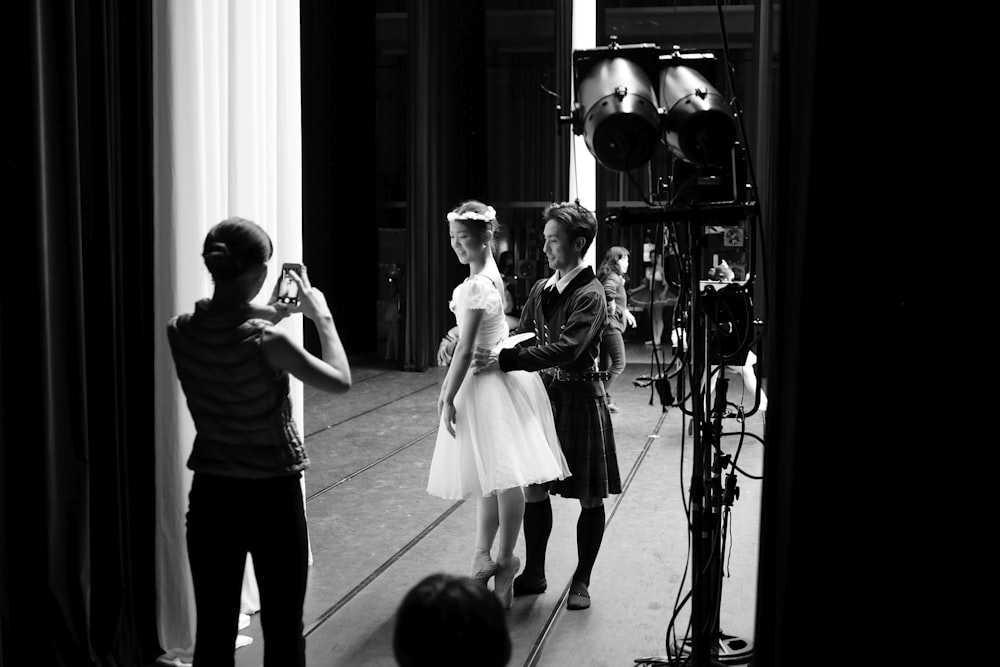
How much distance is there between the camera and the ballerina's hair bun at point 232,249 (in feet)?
7.27

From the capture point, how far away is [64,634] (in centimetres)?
266

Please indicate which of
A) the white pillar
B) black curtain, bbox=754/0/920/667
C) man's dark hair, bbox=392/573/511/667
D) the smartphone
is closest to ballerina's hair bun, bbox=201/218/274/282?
the smartphone

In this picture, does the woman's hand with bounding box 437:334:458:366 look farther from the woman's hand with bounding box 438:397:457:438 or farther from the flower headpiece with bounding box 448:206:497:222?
the flower headpiece with bounding box 448:206:497:222

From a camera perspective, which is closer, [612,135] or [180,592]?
[612,135]

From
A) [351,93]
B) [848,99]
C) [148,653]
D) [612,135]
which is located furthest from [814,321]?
[351,93]

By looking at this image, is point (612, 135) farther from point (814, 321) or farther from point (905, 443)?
point (905, 443)

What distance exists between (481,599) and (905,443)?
1124 millimetres

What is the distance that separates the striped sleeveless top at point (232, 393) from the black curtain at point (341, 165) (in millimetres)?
8868

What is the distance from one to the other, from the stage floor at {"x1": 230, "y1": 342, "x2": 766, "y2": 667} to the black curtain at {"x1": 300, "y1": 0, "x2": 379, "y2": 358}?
454 centimetres

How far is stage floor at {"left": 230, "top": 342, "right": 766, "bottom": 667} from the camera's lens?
3.26 meters

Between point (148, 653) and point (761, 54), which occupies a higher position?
point (761, 54)

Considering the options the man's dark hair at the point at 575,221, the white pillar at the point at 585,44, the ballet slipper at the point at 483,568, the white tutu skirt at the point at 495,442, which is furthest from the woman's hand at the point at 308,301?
the white pillar at the point at 585,44

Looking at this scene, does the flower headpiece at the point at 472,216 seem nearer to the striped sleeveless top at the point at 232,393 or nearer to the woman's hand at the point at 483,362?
the woman's hand at the point at 483,362

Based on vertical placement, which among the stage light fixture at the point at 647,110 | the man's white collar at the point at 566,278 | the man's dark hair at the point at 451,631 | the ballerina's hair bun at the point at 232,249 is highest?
the stage light fixture at the point at 647,110
